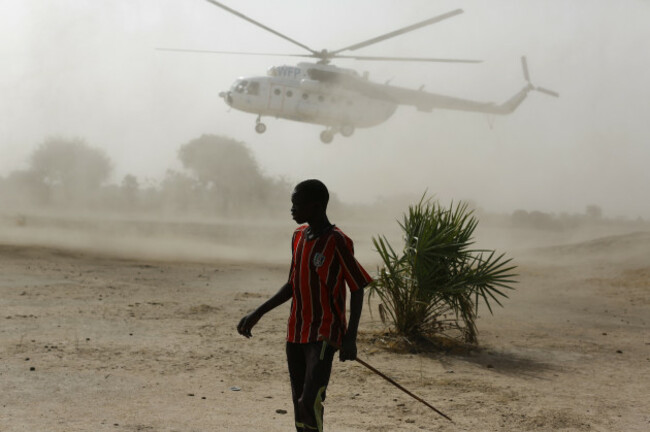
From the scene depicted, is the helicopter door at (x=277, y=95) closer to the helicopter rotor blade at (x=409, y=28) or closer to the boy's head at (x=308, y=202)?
the helicopter rotor blade at (x=409, y=28)

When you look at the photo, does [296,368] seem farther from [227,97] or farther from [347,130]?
[227,97]

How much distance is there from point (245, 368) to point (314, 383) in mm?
3652

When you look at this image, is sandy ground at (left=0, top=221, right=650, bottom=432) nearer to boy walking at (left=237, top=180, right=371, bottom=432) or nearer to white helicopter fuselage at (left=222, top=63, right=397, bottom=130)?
boy walking at (left=237, top=180, right=371, bottom=432)

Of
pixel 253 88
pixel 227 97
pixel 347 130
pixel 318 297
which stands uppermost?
pixel 253 88

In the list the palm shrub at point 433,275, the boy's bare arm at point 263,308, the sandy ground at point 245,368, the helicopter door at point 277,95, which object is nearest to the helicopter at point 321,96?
the helicopter door at point 277,95

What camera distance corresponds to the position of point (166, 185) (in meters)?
64.6

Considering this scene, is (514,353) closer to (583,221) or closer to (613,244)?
(613,244)

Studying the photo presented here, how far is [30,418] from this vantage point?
5020 mm

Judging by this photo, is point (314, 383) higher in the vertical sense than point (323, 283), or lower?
lower

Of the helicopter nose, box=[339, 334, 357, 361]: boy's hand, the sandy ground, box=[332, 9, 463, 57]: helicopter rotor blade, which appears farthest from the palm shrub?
the helicopter nose

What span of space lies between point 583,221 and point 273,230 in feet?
93.5

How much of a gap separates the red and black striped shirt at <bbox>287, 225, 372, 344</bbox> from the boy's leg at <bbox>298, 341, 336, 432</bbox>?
0.20ft

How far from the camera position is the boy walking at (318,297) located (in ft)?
11.7

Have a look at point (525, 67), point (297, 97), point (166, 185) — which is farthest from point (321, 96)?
point (166, 185)
